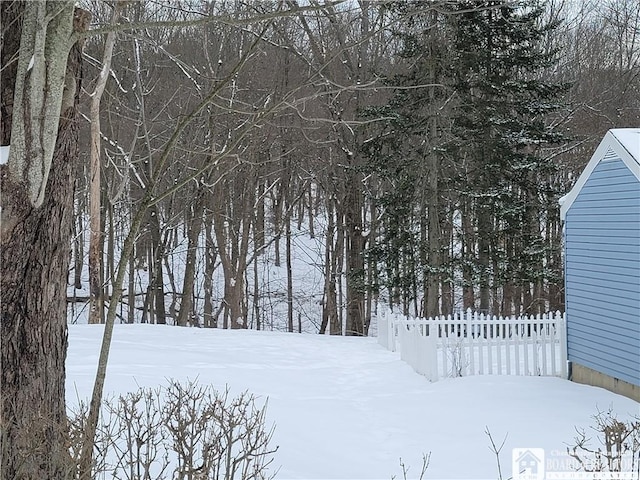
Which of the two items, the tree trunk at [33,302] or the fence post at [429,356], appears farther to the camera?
the fence post at [429,356]

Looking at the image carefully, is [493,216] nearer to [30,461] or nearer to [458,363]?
[458,363]

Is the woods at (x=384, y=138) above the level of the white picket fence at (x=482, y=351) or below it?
above

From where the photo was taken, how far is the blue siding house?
8141 mm

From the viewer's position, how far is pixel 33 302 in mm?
3473

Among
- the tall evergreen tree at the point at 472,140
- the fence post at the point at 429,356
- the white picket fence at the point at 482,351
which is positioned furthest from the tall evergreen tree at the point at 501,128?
the fence post at the point at 429,356

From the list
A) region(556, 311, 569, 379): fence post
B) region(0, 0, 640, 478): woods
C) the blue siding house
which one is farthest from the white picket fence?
region(0, 0, 640, 478): woods

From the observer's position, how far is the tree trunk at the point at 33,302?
11.1 feet

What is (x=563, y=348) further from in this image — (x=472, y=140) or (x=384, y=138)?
(x=384, y=138)

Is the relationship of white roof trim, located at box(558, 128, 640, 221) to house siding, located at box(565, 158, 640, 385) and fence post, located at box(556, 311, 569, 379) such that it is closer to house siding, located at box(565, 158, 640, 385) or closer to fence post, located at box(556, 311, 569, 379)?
house siding, located at box(565, 158, 640, 385)

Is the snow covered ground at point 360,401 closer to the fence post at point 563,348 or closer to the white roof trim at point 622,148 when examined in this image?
the fence post at point 563,348

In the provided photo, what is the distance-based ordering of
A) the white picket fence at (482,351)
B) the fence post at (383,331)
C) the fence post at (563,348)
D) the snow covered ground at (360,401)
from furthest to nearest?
the fence post at (383,331)
the fence post at (563,348)
the white picket fence at (482,351)
the snow covered ground at (360,401)

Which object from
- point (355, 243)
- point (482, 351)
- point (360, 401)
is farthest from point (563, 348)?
point (355, 243)

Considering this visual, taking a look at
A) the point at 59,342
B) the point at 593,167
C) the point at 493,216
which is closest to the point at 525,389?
the point at 593,167

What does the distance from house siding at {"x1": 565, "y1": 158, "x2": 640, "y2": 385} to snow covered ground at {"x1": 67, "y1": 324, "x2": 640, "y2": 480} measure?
0.58m
